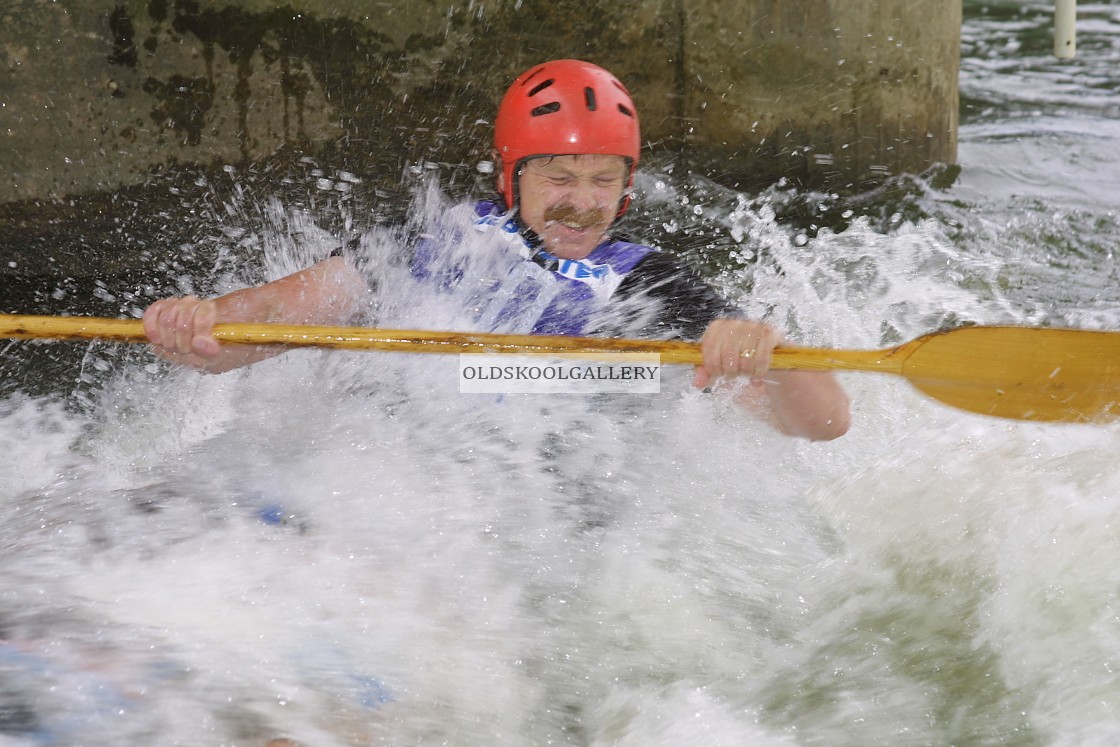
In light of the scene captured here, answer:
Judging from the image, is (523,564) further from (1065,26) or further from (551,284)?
(1065,26)

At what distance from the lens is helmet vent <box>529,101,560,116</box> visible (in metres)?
3.17

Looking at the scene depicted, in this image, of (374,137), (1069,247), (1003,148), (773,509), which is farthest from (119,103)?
(1003,148)

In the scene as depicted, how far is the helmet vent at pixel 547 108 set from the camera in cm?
317

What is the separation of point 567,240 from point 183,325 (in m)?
1.11

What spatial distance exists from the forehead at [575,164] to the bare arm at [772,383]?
75 centimetres

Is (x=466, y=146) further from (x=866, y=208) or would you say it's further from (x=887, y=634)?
(x=887, y=634)

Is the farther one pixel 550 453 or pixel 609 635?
pixel 550 453

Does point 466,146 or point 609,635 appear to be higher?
point 466,146

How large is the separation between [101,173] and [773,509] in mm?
2902

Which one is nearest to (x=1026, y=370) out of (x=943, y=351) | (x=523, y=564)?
(x=943, y=351)

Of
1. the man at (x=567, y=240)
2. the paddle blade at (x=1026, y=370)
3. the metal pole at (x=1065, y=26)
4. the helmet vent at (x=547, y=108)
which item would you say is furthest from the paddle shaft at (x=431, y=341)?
the metal pole at (x=1065, y=26)

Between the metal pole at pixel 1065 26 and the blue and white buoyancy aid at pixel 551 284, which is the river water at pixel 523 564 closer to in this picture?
the blue and white buoyancy aid at pixel 551 284

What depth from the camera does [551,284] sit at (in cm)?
320

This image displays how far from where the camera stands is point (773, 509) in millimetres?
3020
